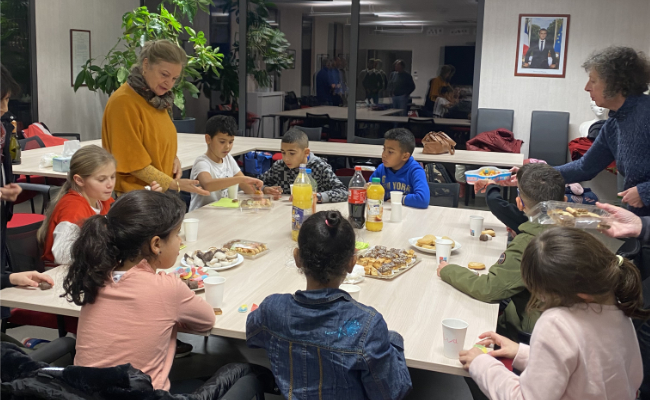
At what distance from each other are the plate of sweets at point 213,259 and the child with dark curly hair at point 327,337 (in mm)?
618

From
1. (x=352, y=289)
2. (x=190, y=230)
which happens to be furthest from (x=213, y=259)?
(x=352, y=289)

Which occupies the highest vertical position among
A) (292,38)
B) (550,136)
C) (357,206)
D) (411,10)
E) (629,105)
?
(411,10)

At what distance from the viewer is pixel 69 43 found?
7.13m

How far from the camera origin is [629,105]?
270 centimetres

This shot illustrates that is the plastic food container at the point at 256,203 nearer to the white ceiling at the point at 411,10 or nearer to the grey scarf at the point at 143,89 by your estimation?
the grey scarf at the point at 143,89

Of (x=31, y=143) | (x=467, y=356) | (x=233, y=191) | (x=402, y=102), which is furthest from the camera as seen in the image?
(x=402, y=102)

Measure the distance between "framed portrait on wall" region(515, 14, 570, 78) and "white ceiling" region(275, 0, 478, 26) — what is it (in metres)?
0.69

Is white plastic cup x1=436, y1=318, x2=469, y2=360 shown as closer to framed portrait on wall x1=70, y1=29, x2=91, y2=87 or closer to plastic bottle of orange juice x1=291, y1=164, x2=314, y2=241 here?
plastic bottle of orange juice x1=291, y1=164, x2=314, y2=241

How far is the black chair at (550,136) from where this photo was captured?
6.93 metres

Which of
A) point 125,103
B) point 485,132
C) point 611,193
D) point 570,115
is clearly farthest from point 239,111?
point 125,103

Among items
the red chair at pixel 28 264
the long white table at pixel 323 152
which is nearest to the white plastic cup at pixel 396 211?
the red chair at pixel 28 264

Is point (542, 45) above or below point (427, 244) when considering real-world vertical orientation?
above

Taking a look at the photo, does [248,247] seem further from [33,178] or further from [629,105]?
[33,178]

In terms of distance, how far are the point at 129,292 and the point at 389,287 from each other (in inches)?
35.7
